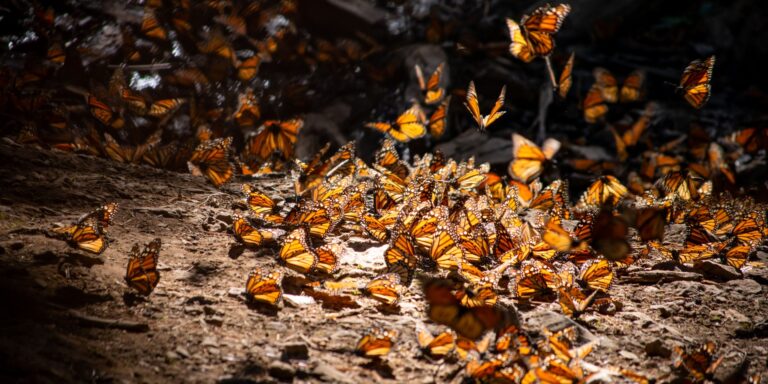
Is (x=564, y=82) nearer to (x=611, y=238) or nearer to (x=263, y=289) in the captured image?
(x=611, y=238)

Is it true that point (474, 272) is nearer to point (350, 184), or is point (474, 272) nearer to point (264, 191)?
point (350, 184)

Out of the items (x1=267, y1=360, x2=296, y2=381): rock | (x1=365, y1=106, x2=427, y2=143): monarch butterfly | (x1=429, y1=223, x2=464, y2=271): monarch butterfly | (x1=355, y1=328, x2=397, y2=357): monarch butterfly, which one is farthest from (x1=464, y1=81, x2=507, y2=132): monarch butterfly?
(x1=267, y1=360, x2=296, y2=381): rock

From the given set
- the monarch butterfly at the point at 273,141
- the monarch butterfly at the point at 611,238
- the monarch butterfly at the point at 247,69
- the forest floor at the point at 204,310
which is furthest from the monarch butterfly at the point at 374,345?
the monarch butterfly at the point at 247,69

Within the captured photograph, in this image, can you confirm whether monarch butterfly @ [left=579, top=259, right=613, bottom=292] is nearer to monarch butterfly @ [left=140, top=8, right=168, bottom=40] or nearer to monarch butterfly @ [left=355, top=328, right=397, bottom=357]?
monarch butterfly @ [left=355, top=328, right=397, bottom=357]

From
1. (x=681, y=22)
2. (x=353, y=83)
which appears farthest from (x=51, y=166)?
(x=681, y=22)

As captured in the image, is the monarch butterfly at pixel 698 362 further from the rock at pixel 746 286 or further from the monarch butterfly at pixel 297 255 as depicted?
the monarch butterfly at pixel 297 255
